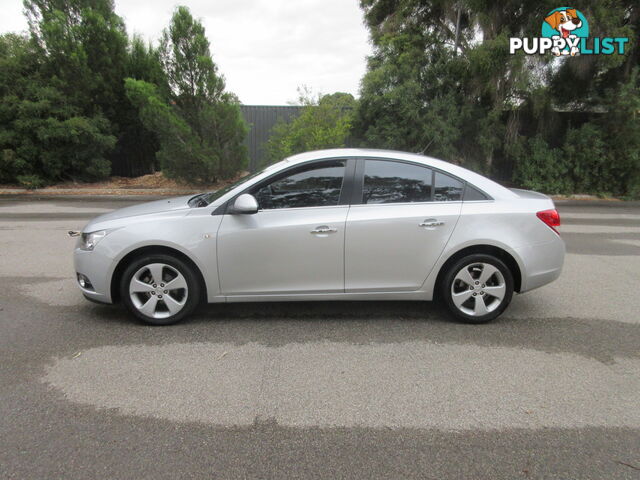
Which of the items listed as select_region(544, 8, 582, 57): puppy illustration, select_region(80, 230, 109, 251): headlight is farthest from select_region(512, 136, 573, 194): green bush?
select_region(80, 230, 109, 251): headlight

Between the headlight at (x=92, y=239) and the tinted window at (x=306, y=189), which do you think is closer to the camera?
the headlight at (x=92, y=239)

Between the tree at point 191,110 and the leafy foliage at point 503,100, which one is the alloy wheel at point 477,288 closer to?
the leafy foliage at point 503,100

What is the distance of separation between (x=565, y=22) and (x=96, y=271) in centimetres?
1504

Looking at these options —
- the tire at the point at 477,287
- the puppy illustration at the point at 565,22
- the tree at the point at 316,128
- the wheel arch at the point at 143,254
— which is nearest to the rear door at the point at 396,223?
the tire at the point at 477,287

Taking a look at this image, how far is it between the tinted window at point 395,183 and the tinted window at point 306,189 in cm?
28

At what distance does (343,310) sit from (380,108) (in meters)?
11.8

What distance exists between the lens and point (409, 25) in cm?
1636

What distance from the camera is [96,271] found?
4145 millimetres

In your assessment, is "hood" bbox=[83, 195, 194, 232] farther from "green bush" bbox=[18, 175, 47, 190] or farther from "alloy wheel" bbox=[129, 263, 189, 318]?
"green bush" bbox=[18, 175, 47, 190]

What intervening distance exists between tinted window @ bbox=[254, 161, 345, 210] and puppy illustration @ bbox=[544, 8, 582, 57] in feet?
41.7

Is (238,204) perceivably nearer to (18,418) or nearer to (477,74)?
(18,418)

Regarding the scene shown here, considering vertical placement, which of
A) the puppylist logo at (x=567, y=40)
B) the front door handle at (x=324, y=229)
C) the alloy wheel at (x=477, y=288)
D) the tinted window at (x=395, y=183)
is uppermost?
the puppylist logo at (x=567, y=40)

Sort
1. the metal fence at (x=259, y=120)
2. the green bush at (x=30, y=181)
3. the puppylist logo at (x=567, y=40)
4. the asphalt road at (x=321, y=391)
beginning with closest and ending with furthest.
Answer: the asphalt road at (x=321, y=391)
the puppylist logo at (x=567, y=40)
the green bush at (x=30, y=181)
the metal fence at (x=259, y=120)

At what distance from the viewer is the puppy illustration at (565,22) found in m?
13.3
